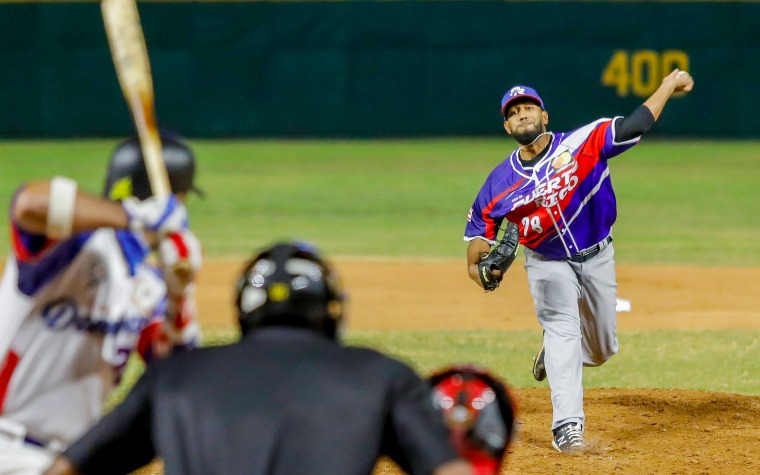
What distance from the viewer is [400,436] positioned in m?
2.48

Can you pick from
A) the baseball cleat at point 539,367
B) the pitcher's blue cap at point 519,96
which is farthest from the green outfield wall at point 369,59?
the pitcher's blue cap at point 519,96

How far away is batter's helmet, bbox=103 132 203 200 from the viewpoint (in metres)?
3.36

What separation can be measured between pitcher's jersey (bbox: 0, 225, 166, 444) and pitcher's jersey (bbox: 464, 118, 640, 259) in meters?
3.94

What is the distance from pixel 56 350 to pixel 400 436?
46.4 inches

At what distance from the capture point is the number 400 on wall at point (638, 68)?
2703cm

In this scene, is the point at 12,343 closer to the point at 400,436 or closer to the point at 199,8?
the point at 400,436

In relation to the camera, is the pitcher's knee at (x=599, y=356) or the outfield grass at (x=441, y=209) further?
the outfield grass at (x=441, y=209)

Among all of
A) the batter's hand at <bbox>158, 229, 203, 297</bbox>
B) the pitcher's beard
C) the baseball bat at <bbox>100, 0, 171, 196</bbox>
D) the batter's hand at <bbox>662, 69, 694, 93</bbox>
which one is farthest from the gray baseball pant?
the batter's hand at <bbox>158, 229, 203, 297</bbox>

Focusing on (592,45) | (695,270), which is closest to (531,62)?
(592,45)

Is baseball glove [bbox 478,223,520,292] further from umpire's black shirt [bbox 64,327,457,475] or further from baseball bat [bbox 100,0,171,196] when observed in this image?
umpire's black shirt [bbox 64,327,457,475]

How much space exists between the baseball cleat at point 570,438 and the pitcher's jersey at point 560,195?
95 centimetres

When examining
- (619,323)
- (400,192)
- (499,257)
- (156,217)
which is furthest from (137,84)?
(400,192)

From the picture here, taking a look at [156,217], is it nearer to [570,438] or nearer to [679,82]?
[570,438]

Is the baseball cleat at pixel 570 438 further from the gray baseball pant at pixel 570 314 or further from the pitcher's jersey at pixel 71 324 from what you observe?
the pitcher's jersey at pixel 71 324
